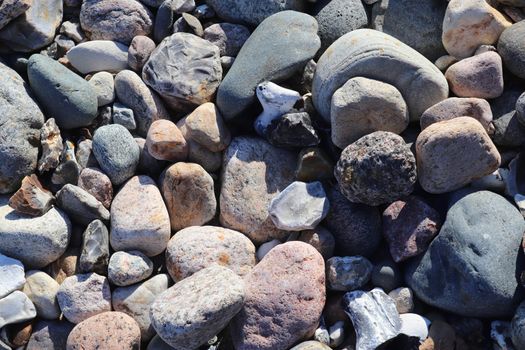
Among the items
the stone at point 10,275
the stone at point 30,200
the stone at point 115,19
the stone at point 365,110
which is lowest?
the stone at point 10,275

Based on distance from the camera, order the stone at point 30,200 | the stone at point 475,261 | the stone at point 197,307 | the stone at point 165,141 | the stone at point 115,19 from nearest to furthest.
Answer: the stone at point 197,307 → the stone at point 475,261 → the stone at point 30,200 → the stone at point 165,141 → the stone at point 115,19

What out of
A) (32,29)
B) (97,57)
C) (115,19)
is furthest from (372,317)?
(32,29)

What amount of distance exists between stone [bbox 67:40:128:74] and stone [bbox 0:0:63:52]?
207 millimetres

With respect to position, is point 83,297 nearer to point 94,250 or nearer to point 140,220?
point 94,250

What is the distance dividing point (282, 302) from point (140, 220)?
32.2 inches

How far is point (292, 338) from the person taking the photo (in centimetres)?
270

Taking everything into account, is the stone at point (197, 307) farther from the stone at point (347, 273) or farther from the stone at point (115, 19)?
the stone at point (115, 19)

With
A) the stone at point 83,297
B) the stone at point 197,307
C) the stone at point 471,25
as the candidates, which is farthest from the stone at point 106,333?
the stone at point 471,25

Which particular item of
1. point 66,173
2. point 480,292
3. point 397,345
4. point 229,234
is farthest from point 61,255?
point 480,292

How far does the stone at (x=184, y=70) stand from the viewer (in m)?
3.14

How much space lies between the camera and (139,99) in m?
3.19

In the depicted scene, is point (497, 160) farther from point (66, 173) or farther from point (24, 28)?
point (24, 28)

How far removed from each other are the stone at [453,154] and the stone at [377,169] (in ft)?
0.32

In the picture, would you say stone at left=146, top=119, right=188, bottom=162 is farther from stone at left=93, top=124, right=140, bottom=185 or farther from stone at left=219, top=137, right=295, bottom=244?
stone at left=219, top=137, right=295, bottom=244
